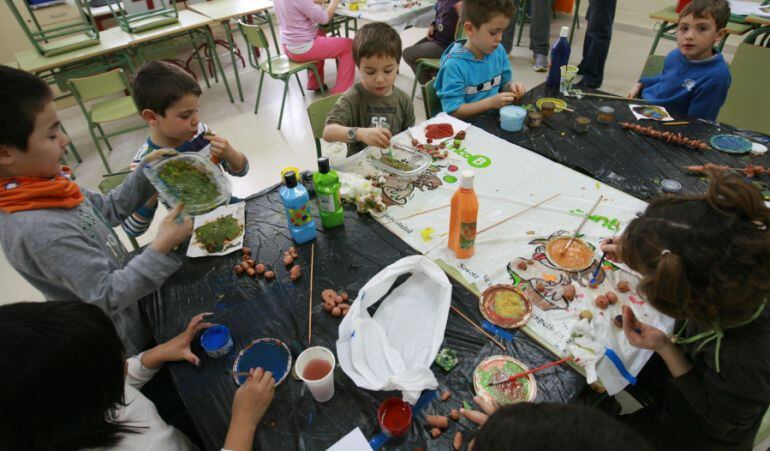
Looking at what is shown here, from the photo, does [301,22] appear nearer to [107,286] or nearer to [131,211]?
[131,211]

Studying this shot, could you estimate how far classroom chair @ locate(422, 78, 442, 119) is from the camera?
240 centimetres

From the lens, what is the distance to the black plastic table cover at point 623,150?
1762mm

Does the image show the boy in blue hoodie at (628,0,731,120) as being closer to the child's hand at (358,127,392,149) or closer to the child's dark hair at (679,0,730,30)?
the child's dark hair at (679,0,730,30)

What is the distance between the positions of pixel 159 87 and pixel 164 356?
3.59ft

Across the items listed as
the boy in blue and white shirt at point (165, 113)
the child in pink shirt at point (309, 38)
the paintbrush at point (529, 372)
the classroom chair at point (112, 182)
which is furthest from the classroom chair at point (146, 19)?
the paintbrush at point (529, 372)

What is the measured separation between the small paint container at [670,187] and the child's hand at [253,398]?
1.67 metres

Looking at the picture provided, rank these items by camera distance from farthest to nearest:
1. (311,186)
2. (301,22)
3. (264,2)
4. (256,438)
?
(264,2), (301,22), (311,186), (256,438)

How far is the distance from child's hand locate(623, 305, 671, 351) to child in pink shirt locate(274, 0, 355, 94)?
3602 millimetres

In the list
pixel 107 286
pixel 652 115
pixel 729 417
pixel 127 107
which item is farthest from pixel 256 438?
pixel 127 107

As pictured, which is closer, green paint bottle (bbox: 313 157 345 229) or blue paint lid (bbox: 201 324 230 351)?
blue paint lid (bbox: 201 324 230 351)

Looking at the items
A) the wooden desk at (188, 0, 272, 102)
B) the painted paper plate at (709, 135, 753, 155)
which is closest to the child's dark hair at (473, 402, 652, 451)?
the painted paper plate at (709, 135, 753, 155)

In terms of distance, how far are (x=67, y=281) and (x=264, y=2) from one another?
426cm

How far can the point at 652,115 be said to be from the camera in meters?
2.14

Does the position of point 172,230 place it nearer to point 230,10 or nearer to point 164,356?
point 164,356
